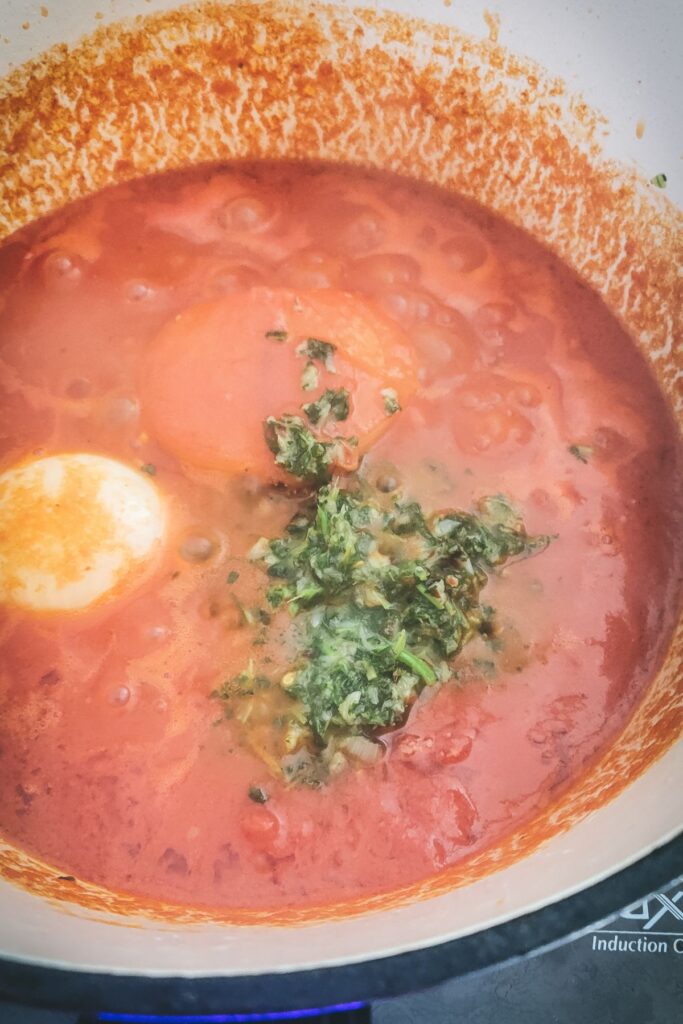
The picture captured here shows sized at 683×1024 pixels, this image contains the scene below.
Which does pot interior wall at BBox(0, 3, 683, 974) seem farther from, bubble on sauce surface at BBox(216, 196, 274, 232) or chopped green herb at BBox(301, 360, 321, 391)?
chopped green herb at BBox(301, 360, 321, 391)

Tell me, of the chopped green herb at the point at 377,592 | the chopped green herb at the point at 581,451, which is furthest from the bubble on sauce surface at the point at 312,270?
the chopped green herb at the point at 581,451

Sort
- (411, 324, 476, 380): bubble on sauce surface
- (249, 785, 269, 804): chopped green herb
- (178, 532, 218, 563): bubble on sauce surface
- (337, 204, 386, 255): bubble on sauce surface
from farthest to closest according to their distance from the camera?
1. (337, 204, 386, 255): bubble on sauce surface
2. (411, 324, 476, 380): bubble on sauce surface
3. (178, 532, 218, 563): bubble on sauce surface
4. (249, 785, 269, 804): chopped green herb

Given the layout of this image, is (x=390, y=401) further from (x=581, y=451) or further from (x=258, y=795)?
(x=258, y=795)

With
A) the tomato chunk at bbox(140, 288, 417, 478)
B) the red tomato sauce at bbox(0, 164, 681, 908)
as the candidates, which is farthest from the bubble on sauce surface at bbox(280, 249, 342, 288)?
the tomato chunk at bbox(140, 288, 417, 478)

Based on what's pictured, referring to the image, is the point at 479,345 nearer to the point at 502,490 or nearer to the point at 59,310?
the point at 502,490

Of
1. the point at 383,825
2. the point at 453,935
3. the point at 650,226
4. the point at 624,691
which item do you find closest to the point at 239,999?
the point at 453,935

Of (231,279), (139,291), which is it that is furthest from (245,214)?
(139,291)
